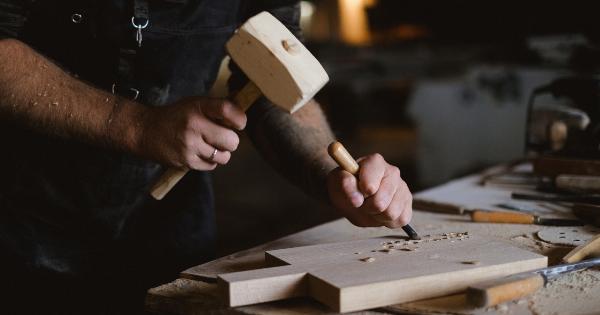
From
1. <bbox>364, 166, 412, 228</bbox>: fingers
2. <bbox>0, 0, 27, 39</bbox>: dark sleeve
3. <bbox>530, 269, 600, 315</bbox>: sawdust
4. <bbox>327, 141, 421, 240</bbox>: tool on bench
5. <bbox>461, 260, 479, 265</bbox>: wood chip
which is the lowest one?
<bbox>530, 269, 600, 315</bbox>: sawdust

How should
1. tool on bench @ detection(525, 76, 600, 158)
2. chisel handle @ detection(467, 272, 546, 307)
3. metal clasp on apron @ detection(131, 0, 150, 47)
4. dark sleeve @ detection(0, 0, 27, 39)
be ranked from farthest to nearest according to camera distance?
tool on bench @ detection(525, 76, 600, 158)
metal clasp on apron @ detection(131, 0, 150, 47)
dark sleeve @ detection(0, 0, 27, 39)
chisel handle @ detection(467, 272, 546, 307)

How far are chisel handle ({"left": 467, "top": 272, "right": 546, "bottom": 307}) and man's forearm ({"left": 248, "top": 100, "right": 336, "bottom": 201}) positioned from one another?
591 millimetres

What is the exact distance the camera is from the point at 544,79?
512cm

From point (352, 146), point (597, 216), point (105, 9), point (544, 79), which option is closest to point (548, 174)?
point (597, 216)

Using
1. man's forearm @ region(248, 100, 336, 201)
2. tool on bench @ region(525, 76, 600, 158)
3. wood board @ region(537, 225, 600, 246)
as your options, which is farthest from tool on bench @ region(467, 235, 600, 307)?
tool on bench @ region(525, 76, 600, 158)

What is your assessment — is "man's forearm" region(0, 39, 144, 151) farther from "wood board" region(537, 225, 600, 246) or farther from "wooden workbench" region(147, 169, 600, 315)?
"wood board" region(537, 225, 600, 246)

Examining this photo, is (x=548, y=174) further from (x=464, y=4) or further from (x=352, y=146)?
(x=352, y=146)

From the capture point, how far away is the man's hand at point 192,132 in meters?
1.21

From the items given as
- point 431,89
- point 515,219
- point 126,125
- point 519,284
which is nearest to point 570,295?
point 519,284

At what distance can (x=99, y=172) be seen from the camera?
164cm

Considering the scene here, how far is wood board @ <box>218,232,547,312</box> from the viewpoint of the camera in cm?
103

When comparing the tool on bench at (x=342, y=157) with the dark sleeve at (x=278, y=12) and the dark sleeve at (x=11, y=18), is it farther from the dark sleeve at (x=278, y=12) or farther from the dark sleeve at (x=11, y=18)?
the dark sleeve at (x=11, y=18)

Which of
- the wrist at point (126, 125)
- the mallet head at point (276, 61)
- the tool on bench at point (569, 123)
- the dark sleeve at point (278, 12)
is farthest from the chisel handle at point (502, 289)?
the tool on bench at point (569, 123)

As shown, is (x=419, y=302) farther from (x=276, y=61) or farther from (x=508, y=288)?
(x=276, y=61)
